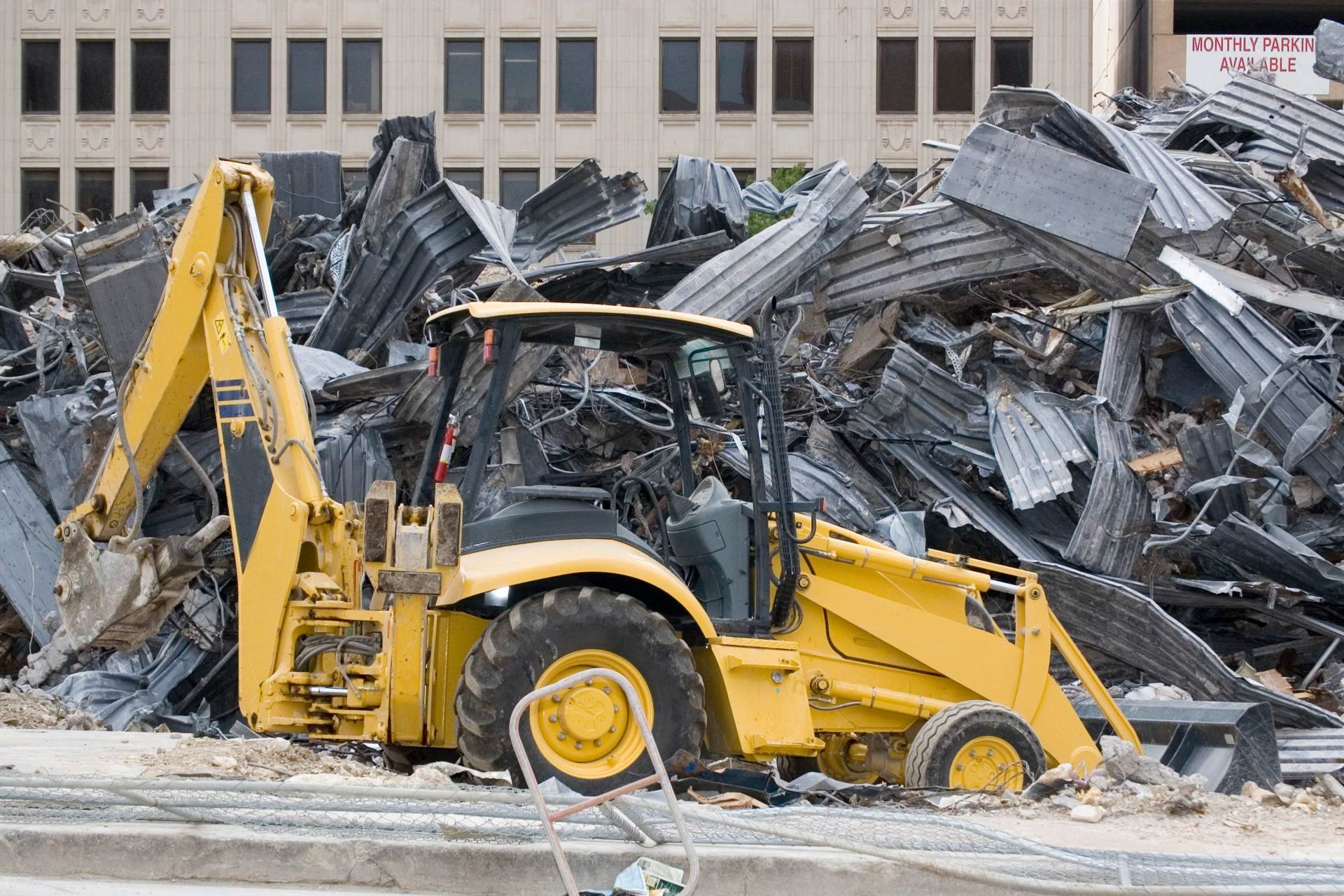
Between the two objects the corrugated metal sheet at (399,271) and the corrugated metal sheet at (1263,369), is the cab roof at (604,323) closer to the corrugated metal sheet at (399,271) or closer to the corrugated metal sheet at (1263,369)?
the corrugated metal sheet at (399,271)

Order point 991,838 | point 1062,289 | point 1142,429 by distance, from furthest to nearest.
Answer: point 1062,289
point 1142,429
point 991,838

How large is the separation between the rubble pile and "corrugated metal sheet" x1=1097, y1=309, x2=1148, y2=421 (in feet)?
0.07

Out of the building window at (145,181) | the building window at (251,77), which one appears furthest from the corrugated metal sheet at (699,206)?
the building window at (145,181)

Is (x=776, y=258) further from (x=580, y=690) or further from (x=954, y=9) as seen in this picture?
(x=954, y=9)

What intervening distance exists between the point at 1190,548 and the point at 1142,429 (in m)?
1.25

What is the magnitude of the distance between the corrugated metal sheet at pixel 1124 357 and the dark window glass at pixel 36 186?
33.0m

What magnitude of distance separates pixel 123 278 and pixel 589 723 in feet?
15.5

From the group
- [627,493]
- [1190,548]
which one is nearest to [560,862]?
[627,493]

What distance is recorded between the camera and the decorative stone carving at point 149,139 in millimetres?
37188

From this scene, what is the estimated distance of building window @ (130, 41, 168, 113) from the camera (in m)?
37.3

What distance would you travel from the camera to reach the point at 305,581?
5961mm

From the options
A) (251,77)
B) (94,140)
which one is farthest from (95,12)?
(251,77)

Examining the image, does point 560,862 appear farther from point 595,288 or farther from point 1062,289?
point 1062,289

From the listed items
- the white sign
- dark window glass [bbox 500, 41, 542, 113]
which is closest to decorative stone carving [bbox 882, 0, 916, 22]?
the white sign
